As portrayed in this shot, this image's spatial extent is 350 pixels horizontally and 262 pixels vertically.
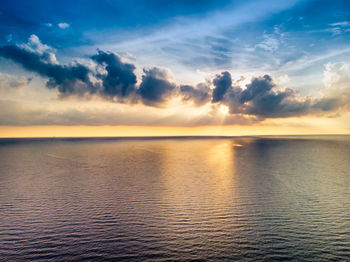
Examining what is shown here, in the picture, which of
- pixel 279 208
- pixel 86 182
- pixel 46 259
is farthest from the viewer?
pixel 86 182

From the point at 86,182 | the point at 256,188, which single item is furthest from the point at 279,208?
the point at 86,182

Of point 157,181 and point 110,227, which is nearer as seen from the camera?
point 110,227

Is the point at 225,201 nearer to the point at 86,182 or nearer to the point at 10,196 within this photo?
the point at 86,182

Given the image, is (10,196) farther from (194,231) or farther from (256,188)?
(256,188)

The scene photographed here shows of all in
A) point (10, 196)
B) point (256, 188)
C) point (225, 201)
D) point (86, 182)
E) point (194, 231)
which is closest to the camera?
point (194, 231)

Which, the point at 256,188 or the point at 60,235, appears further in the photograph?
the point at 256,188

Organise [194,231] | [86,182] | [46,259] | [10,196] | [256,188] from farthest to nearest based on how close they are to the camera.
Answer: [86,182]
[256,188]
[10,196]
[194,231]
[46,259]

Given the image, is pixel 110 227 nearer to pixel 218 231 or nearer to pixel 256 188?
pixel 218 231

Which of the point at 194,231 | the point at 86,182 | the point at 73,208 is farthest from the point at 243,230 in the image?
the point at 86,182

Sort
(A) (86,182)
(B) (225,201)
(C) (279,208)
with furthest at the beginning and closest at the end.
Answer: (A) (86,182)
(B) (225,201)
(C) (279,208)
